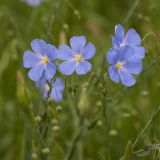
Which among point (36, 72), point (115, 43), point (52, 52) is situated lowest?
point (36, 72)

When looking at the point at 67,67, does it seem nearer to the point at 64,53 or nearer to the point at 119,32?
the point at 64,53

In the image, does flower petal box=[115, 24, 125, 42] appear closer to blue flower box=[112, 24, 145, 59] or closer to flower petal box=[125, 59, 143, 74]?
blue flower box=[112, 24, 145, 59]

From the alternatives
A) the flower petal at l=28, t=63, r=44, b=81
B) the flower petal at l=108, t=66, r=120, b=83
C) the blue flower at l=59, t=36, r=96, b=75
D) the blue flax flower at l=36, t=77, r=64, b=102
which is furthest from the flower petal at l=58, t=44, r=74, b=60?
the blue flax flower at l=36, t=77, r=64, b=102

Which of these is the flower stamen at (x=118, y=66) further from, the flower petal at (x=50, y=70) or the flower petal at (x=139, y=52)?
the flower petal at (x=50, y=70)

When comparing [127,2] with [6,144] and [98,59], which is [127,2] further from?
[6,144]

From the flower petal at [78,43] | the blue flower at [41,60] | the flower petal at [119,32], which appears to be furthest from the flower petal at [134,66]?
the blue flower at [41,60]

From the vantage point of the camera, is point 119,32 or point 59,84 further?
point 59,84

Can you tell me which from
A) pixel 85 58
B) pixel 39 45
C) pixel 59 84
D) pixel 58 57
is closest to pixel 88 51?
pixel 85 58
